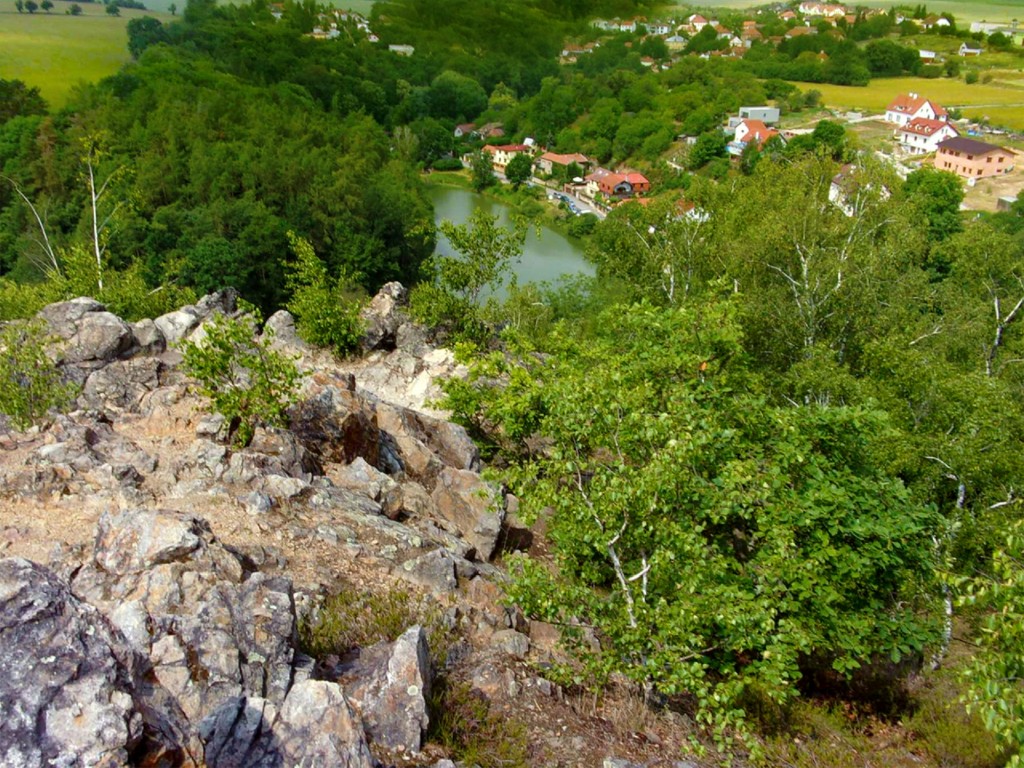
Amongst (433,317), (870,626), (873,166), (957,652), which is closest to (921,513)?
(870,626)

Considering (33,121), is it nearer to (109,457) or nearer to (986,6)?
(109,457)

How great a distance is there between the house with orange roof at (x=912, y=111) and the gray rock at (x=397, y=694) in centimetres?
10224

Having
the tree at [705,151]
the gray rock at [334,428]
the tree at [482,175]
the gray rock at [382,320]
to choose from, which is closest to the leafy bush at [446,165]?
the tree at [482,175]

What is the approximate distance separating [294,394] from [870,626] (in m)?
9.24

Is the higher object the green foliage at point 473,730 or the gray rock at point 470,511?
the green foliage at point 473,730

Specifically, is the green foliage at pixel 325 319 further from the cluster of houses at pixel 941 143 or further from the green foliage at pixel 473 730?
the cluster of houses at pixel 941 143

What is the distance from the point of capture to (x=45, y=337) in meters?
15.4

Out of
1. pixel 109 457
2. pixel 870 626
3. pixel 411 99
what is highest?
pixel 109 457

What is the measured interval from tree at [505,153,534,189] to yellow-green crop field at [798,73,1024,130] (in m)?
47.9

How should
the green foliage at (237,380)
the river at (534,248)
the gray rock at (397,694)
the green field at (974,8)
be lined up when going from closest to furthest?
the gray rock at (397,694)
the green foliage at (237,380)
the river at (534,248)
the green field at (974,8)

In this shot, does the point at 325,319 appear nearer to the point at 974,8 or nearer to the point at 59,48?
the point at 59,48

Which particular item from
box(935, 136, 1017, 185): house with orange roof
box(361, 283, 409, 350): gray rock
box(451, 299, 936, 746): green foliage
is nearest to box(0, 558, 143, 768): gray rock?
box(451, 299, 936, 746): green foliage

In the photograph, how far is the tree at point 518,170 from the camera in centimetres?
8700

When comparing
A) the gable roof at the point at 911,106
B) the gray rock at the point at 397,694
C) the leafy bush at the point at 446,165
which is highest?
the gray rock at the point at 397,694
